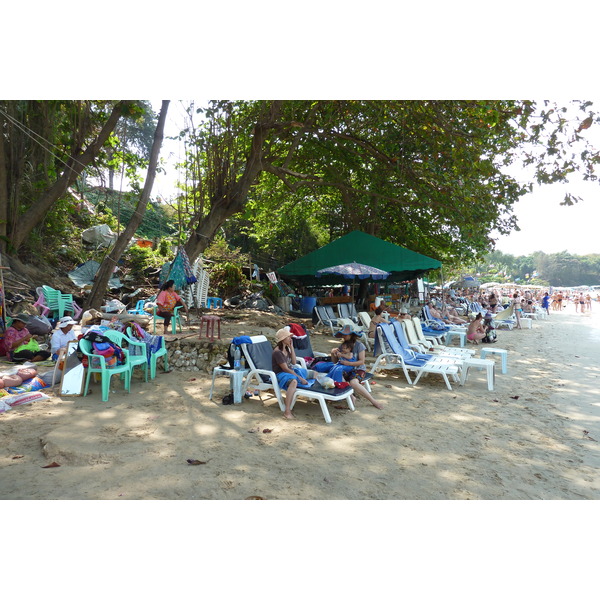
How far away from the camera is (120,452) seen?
390 centimetres

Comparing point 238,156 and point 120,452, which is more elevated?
point 238,156

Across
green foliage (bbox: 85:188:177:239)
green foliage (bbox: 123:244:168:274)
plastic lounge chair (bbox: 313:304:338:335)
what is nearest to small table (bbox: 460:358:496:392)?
plastic lounge chair (bbox: 313:304:338:335)

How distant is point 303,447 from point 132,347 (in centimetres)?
359

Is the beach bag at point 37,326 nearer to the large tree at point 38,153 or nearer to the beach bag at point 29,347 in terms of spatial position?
the beach bag at point 29,347

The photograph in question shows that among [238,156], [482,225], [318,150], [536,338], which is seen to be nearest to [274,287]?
[318,150]

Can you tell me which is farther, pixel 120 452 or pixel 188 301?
pixel 188 301

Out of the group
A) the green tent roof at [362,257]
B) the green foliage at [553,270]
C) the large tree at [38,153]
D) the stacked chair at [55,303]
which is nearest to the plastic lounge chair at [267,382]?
the stacked chair at [55,303]

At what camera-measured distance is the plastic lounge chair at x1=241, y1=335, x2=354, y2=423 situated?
521cm

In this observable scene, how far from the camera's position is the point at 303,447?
4.24 meters

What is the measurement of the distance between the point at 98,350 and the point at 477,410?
496 centimetres

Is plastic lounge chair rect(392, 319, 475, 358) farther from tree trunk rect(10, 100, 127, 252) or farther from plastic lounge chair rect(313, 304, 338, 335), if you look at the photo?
tree trunk rect(10, 100, 127, 252)

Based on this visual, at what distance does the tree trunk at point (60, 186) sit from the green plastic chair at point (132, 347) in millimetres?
6425

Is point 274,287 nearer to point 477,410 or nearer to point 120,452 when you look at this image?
point 477,410

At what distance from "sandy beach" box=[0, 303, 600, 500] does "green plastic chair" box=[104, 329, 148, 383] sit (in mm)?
343
